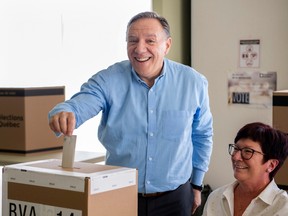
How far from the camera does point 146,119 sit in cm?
212

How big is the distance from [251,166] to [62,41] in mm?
2012

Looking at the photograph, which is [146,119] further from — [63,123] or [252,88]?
[252,88]

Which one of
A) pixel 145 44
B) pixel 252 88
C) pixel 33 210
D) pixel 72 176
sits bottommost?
pixel 33 210

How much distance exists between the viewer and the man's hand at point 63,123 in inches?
65.5

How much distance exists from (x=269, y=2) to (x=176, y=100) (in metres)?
1.79

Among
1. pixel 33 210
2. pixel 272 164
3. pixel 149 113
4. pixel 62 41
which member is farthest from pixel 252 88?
pixel 33 210

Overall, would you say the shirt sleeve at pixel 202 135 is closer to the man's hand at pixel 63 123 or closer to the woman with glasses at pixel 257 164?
the woman with glasses at pixel 257 164

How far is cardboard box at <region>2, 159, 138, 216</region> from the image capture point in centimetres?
141

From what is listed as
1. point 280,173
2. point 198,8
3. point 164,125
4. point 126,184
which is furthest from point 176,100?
point 198,8

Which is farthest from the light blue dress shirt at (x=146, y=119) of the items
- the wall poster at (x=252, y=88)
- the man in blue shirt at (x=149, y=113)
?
the wall poster at (x=252, y=88)

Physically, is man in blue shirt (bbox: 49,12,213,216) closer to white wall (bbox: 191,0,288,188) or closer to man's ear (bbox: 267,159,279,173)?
man's ear (bbox: 267,159,279,173)

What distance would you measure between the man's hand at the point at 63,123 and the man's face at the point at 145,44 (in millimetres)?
485

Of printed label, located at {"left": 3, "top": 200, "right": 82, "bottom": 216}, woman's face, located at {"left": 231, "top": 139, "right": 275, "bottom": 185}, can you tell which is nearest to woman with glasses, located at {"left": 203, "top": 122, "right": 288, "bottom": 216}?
woman's face, located at {"left": 231, "top": 139, "right": 275, "bottom": 185}

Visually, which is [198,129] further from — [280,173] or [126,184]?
[126,184]
